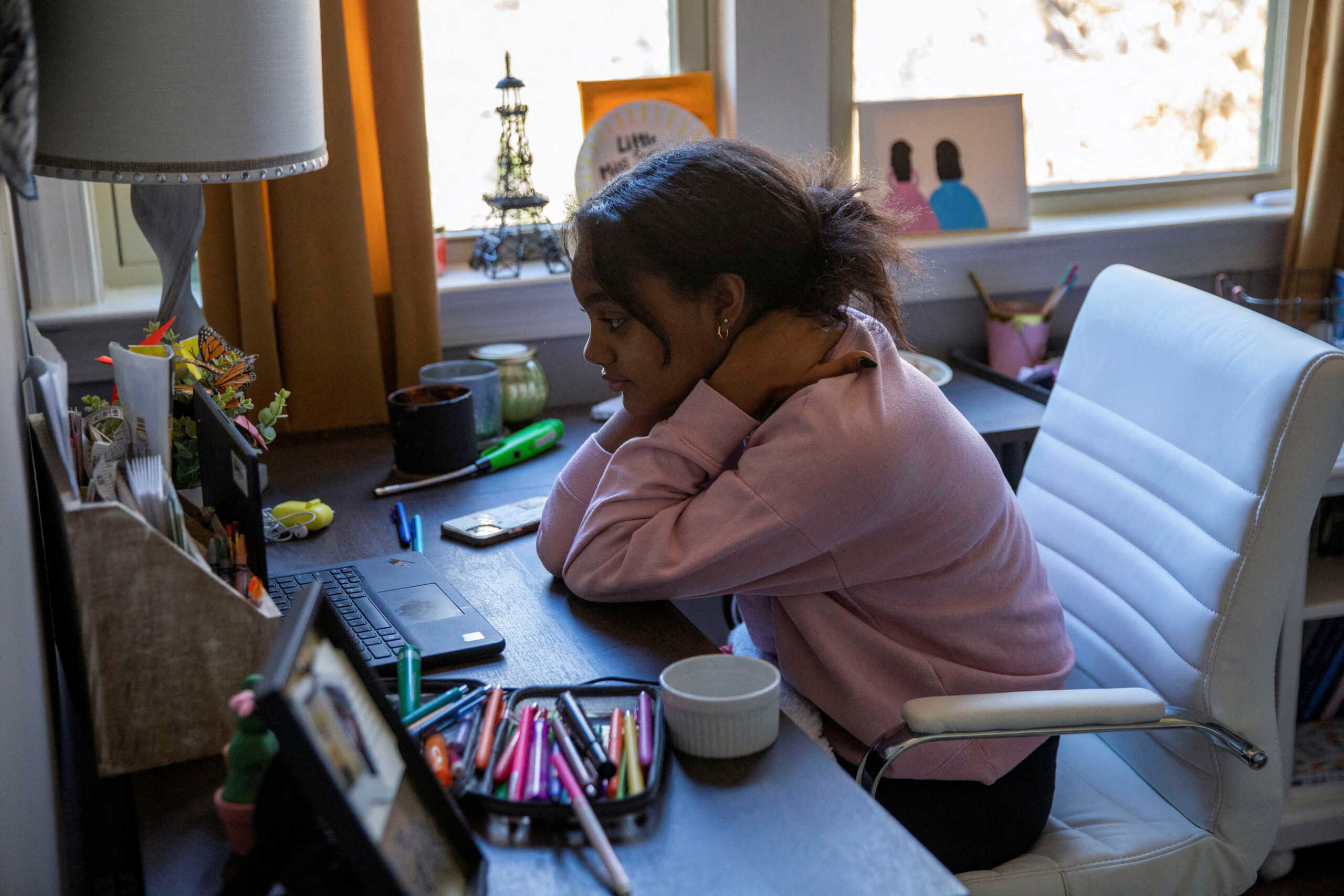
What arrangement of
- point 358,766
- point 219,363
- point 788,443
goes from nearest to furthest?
point 358,766
point 788,443
point 219,363

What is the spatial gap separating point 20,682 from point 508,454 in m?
1.01

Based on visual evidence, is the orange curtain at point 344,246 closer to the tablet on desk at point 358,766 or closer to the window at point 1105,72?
the window at point 1105,72

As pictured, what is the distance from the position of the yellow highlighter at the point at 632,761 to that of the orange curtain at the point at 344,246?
3.77 ft

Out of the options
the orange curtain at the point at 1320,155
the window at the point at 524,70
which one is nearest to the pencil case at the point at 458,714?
the window at the point at 524,70

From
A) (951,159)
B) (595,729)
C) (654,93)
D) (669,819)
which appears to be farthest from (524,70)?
(669,819)

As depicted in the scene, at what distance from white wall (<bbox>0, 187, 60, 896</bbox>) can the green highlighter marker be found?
0.57 meters

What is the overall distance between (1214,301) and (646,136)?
1.09 meters

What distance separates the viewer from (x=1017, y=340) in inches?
85.6

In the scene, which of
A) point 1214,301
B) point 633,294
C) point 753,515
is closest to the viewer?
point 753,515

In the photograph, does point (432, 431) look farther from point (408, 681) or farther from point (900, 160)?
point (900, 160)

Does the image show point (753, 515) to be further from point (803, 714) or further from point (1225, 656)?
point (1225, 656)

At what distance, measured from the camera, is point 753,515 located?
1036 mm

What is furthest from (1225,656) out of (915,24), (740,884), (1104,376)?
(915,24)

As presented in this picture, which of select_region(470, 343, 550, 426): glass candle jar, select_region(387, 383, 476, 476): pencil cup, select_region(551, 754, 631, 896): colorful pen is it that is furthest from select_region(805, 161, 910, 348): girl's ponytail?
select_region(470, 343, 550, 426): glass candle jar
